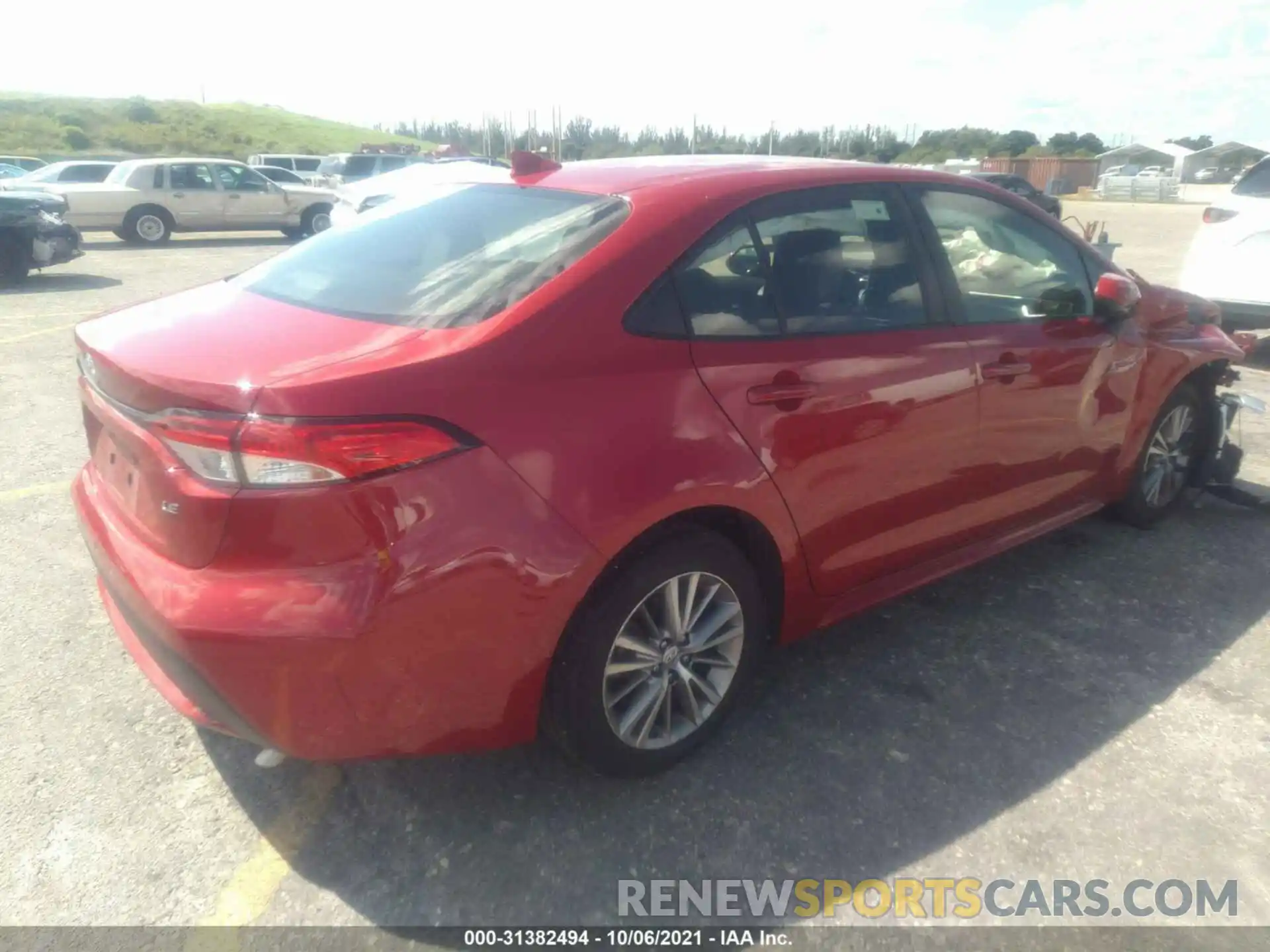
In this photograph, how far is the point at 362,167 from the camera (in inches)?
891

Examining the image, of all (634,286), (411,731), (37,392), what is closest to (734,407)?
(634,286)

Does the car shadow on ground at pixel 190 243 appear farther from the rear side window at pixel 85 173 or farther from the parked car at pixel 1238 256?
the parked car at pixel 1238 256

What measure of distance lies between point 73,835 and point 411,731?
104cm

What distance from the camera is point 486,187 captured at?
3174mm

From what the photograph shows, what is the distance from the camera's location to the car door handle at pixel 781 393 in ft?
8.73

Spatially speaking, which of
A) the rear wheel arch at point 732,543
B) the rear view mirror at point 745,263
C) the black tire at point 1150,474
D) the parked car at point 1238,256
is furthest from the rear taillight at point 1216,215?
the rear wheel arch at point 732,543

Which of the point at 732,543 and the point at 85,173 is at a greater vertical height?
the point at 732,543

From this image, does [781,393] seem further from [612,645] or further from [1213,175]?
[1213,175]

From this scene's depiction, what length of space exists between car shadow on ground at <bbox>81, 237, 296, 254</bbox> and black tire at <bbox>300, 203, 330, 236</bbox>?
0.46 meters

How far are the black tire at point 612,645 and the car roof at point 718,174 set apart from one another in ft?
3.45

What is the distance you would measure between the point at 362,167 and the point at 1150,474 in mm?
21494

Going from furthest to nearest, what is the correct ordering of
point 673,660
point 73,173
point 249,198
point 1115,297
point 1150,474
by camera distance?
point 73,173
point 249,198
point 1150,474
point 1115,297
point 673,660

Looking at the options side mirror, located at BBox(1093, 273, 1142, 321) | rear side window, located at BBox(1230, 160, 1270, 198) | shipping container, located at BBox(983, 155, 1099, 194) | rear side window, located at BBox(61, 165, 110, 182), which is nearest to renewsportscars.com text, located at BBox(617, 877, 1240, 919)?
side mirror, located at BBox(1093, 273, 1142, 321)

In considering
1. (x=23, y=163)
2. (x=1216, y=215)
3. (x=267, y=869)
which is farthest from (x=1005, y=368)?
(x=23, y=163)
